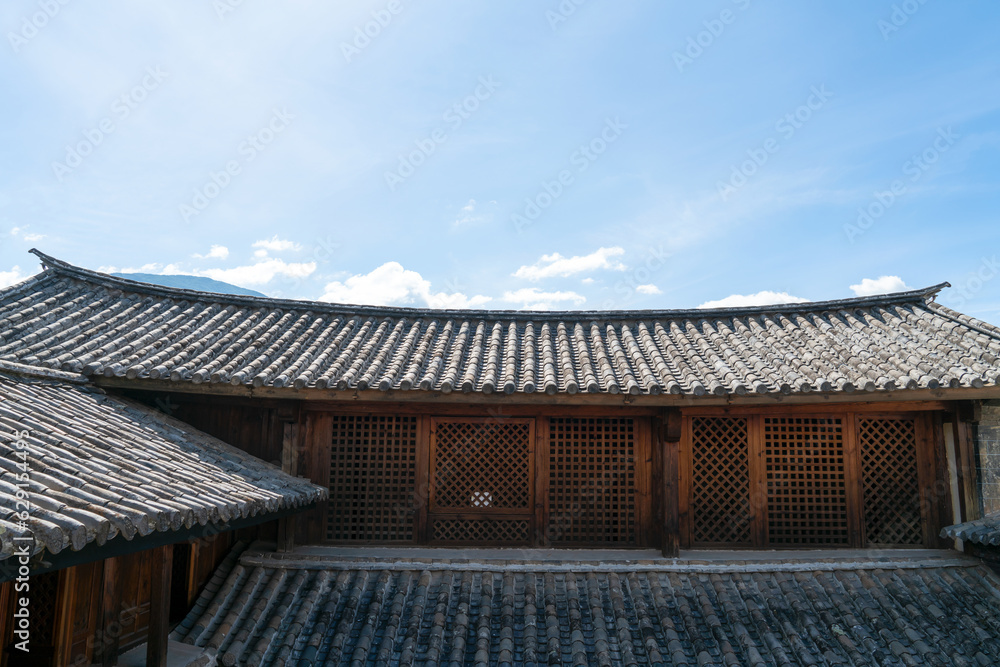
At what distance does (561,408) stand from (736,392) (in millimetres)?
2457

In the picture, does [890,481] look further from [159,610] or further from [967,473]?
[159,610]

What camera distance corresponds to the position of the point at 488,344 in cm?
1064

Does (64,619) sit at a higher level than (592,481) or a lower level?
lower

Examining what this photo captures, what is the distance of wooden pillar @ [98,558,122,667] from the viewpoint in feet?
21.1

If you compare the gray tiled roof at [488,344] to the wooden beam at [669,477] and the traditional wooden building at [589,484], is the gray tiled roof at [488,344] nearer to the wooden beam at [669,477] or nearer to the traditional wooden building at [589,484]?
the traditional wooden building at [589,484]

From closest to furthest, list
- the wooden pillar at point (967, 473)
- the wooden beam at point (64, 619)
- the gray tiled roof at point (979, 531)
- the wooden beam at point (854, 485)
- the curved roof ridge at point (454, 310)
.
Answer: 1. the wooden beam at point (64, 619)
2. the gray tiled roof at point (979, 531)
3. the wooden pillar at point (967, 473)
4. the wooden beam at point (854, 485)
5. the curved roof ridge at point (454, 310)

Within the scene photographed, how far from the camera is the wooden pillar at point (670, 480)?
866 cm

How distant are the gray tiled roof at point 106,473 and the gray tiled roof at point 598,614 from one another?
57.5 inches

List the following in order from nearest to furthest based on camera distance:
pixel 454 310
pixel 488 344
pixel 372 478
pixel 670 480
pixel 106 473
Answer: pixel 106 473, pixel 670 480, pixel 372 478, pixel 488 344, pixel 454 310

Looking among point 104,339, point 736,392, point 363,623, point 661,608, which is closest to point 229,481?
point 363,623

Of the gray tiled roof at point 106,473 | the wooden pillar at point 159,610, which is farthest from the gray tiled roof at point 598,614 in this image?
the gray tiled roof at point 106,473

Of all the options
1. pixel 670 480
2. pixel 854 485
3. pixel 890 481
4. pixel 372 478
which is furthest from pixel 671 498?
pixel 372 478

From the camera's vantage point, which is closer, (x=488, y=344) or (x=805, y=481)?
(x=805, y=481)

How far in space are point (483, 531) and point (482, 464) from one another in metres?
0.96
